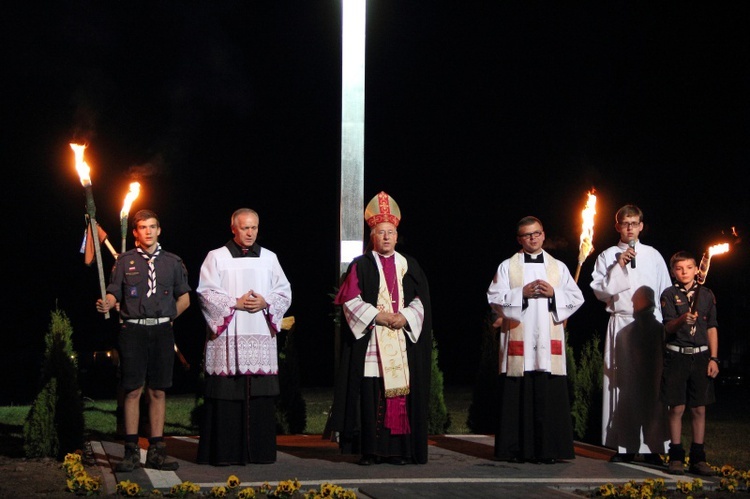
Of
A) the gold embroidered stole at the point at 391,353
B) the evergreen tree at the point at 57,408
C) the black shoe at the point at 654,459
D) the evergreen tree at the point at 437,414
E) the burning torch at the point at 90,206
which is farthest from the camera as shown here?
the evergreen tree at the point at 437,414

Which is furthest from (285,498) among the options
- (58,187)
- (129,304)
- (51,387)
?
(58,187)

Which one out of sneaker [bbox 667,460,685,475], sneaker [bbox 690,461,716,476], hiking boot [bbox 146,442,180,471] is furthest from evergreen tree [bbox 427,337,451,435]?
hiking boot [bbox 146,442,180,471]

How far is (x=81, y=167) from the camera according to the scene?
8.27m

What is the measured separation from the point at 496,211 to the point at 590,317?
2.83 meters

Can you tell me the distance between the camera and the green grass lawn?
1082cm

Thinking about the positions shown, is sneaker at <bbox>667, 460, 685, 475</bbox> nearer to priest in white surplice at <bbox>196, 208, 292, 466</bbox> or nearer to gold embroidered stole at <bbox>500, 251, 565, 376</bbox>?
gold embroidered stole at <bbox>500, 251, 565, 376</bbox>

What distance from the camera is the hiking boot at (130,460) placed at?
8.26 m

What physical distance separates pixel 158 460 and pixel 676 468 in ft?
13.1

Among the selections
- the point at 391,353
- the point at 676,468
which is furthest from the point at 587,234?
the point at 676,468

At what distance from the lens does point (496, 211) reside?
819 inches

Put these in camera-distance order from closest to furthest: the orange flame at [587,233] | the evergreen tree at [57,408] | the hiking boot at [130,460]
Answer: the hiking boot at [130,460]
the evergreen tree at [57,408]
the orange flame at [587,233]

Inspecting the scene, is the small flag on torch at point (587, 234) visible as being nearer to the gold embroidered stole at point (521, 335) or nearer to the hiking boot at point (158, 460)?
the gold embroidered stole at point (521, 335)

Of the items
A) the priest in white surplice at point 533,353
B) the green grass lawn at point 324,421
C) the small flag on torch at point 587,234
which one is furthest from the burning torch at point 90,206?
the small flag on torch at point 587,234

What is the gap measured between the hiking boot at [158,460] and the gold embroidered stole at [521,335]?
→ 113 inches
